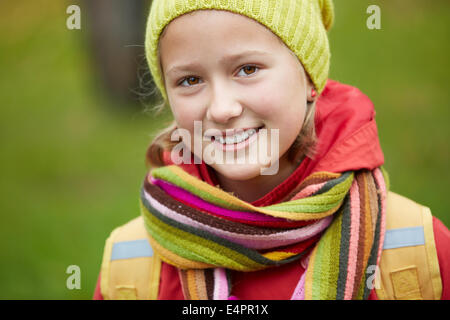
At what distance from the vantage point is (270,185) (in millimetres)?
1949

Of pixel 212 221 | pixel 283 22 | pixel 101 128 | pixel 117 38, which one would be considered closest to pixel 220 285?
pixel 212 221

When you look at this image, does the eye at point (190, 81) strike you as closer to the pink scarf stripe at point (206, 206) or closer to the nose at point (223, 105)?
the nose at point (223, 105)

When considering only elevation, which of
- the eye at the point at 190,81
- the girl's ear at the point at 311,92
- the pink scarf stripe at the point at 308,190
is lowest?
the pink scarf stripe at the point at 308,190

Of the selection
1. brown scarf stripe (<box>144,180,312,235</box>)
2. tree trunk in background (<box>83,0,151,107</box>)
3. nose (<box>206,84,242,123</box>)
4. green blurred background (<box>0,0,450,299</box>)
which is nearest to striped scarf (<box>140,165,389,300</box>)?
brown scarf stripe (<box>144,180,312,235</box>)

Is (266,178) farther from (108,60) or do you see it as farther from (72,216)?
(108,60)

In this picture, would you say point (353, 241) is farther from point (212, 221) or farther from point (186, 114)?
point (186, 114)

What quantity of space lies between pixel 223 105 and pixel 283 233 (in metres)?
0.46

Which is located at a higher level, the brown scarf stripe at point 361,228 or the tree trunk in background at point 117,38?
the tree trunk in background at point 117,38

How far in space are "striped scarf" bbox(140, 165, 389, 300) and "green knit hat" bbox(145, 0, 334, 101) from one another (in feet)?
1.28

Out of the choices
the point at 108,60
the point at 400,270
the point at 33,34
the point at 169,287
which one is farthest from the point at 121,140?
the point at 400,270

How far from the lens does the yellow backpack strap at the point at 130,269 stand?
76.3 inches

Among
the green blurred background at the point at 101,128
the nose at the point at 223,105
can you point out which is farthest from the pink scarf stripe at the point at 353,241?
the green blurred background at the point at 101,128
